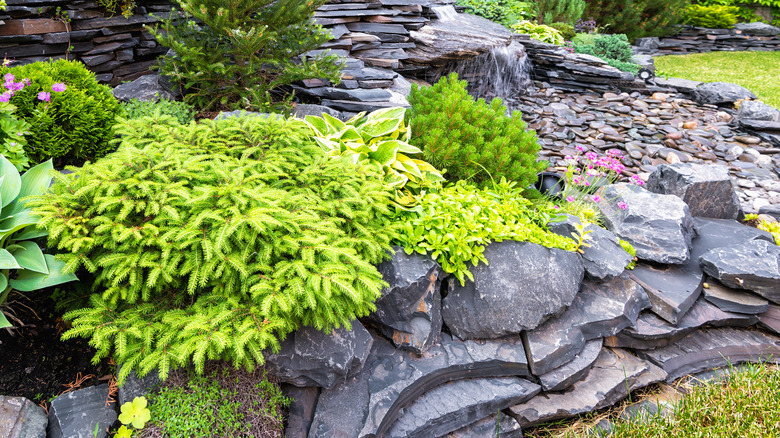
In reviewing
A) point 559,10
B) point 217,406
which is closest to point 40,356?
point 217,406

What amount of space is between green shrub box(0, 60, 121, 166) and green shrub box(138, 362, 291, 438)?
2053mm

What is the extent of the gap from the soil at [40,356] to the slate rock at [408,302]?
5.32 feet

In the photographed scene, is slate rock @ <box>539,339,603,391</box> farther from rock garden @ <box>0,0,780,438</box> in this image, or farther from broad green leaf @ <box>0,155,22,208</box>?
broad green leaf @ <box>0,155,22,208</box>

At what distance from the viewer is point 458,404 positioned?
2.74 m

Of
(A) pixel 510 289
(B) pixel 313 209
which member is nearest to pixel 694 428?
(A) pixel 510 289

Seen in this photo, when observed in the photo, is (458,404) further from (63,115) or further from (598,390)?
(63,115)

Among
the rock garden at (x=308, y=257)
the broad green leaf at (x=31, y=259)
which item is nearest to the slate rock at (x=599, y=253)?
the rock garden at (x=308, y=257)

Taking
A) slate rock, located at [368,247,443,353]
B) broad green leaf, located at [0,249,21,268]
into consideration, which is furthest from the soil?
slate rock, located at [368,247,443,353]

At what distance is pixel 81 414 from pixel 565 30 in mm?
11480

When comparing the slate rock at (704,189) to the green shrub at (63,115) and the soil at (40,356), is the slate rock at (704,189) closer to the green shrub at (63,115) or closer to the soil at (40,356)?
the soil at (40,356)

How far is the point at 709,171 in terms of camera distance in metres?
4.45

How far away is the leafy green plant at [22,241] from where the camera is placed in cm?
212

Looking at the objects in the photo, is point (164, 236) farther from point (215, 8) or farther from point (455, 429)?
point (215, 8)

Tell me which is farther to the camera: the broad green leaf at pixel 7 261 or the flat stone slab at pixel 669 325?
the flat stone slab at pixel 669 325
